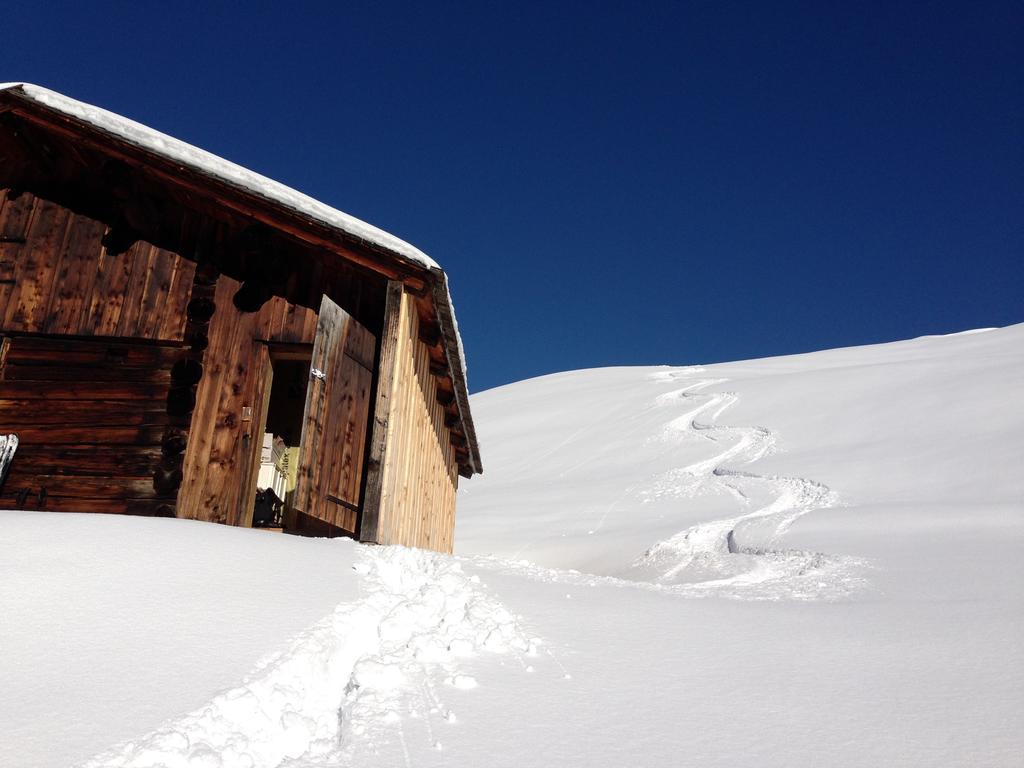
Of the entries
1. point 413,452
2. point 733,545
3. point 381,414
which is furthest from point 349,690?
point 733,545

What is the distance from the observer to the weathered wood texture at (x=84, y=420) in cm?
767

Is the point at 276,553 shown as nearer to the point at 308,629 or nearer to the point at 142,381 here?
the point at 308,629

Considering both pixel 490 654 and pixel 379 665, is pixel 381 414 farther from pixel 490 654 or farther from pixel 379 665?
pixel 379 665

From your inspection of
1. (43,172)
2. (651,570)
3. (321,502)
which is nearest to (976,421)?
(651,570)

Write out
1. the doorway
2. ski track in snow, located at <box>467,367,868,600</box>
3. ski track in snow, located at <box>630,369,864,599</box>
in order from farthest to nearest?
1. the doorway
2. ski track in snow, located at <box>630,369,864,599</box>
3. ski track in snow, located at <box>467,367,868,600</box>

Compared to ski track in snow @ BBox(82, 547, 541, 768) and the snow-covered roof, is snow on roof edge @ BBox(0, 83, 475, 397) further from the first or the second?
ski track in snow @ BBox(82, 547, 541, 768)

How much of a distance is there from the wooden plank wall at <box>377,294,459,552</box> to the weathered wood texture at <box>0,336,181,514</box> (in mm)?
2324

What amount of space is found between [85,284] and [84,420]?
1.44m

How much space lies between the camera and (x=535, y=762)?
9.70 ft

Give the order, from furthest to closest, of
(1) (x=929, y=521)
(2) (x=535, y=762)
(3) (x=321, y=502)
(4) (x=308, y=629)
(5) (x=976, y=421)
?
(5) (x=976, y=421)
(1) (x=929, y=521)
(3) (x=321, y=502)
(4) (x=308, y=629)
(2) (x=535, y=762)

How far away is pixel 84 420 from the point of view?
26.0 feet

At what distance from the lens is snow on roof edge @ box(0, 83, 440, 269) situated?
7422mm

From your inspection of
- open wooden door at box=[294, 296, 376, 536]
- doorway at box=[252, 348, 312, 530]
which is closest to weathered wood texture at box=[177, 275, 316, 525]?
open wooden door at box=[294, 296, 376, 536]

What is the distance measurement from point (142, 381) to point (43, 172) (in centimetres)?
273
